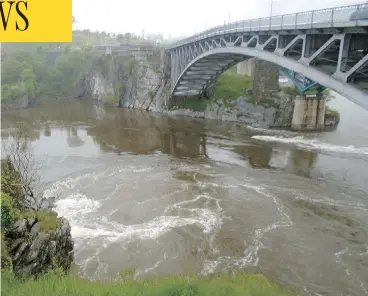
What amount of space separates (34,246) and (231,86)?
41.8 m

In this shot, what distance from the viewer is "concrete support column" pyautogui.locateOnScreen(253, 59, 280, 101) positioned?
1708 inches

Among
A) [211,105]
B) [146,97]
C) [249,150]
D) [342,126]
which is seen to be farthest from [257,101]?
[146,97]

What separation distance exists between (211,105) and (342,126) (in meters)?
17.6

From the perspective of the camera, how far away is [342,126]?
135 feet

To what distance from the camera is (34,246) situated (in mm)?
12250

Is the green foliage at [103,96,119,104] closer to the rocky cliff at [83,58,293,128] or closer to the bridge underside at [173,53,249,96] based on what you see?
the rocky cliff at [83,58,293,128]

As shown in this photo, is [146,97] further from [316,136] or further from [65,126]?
[316,136]

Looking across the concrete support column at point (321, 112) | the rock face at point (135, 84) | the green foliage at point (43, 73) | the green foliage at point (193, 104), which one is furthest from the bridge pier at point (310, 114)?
the green foliage at point (43, 73)

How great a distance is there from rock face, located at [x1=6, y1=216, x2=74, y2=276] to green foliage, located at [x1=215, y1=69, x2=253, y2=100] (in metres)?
37.1

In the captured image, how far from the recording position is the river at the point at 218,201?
1516cm

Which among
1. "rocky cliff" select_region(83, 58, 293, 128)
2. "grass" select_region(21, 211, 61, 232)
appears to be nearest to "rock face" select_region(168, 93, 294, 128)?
"rocky cliff" select_region(83, 58, 293, 128)

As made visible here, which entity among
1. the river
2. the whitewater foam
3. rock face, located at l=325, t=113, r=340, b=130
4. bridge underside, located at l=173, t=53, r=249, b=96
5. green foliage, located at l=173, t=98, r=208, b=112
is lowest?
the river

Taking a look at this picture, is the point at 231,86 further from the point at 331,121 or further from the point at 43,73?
the point at 43,73

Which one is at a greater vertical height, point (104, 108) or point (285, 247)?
point (104, 108)
